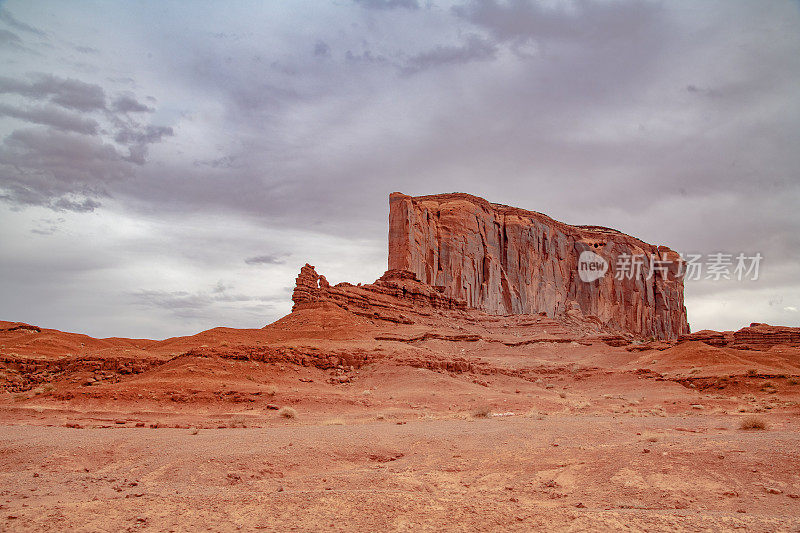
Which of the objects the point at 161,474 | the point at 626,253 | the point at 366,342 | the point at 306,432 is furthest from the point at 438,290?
the point at 626,253

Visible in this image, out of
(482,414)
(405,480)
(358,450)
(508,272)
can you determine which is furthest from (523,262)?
(405,480)

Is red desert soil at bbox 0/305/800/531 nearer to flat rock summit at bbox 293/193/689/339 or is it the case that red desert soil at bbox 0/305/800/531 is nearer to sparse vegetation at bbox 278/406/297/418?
sparse vegetation at bbox 278/406/297/418

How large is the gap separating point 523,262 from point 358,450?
281 feet

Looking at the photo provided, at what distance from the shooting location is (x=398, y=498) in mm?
7977

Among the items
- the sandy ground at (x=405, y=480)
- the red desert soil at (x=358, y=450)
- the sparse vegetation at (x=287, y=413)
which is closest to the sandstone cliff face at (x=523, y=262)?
the red desert soil at (x=358, y=450)

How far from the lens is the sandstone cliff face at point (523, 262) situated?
244 ft

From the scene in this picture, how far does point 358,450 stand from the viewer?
11.7 m

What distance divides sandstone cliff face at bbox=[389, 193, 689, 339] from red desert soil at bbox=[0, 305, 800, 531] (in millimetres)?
41120

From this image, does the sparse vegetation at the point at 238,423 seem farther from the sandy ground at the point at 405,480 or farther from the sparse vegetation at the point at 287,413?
the sandy ground at the point at 405,480

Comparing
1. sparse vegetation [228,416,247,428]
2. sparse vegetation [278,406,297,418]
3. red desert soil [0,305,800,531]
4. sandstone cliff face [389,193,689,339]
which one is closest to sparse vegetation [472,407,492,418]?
red desert soil [0,305,800,531]

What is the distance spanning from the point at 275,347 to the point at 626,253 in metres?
101

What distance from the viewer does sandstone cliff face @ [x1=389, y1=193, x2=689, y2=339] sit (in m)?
74.5

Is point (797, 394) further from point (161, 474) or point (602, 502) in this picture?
point (161, 474)

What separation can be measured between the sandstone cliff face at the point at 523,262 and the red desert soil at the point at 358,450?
4112 cm
